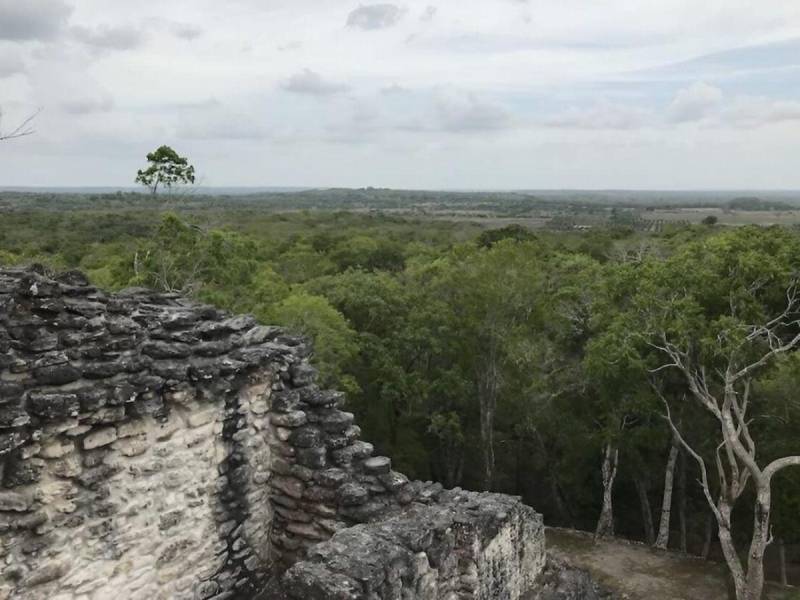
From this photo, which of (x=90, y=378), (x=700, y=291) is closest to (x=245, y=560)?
(x=90, y=378)

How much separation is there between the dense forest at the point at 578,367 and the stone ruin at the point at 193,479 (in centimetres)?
628

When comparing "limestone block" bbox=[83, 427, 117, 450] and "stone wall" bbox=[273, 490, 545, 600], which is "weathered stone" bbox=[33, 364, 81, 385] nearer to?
"limestone block" bbox=[83, 427, 117, 450]

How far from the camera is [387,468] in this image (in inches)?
252

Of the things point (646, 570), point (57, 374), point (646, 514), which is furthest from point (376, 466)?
point (646, 514)

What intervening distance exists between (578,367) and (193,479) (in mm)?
11827

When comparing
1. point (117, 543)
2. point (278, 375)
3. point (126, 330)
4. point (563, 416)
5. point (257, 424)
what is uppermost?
point (126, 330)

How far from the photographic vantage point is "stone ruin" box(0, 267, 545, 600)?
4.56m

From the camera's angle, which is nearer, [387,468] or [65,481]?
[65,481]

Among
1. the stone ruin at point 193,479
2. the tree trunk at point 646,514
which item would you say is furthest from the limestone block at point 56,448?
the tree trunk at point 646,514

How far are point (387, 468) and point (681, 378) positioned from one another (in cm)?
939

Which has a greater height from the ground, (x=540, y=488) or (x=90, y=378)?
(x=90, y=378)

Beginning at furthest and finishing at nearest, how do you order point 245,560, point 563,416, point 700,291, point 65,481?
point 563,416 → point 700,291 → point 245,560 → point 65,481

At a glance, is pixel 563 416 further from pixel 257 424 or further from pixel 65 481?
pixel 65 481

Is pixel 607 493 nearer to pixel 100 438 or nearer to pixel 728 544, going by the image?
pixel 728 544
